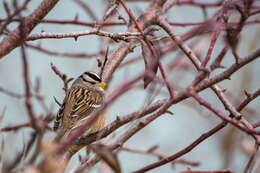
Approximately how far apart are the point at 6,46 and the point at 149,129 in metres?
5.04

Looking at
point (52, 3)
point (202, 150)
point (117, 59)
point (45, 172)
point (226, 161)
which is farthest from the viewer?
point (202, 150)

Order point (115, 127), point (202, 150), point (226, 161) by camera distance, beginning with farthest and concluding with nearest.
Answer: point (202, 150) < point (226, 161) < point (115, 127)

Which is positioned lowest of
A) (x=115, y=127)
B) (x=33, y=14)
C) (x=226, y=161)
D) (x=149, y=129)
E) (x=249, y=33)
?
(x=226, y=161)

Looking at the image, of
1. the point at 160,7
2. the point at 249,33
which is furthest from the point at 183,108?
the point at 160,7

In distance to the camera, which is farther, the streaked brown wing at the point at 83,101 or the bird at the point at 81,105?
the streaked brown wing at the point at 83,101

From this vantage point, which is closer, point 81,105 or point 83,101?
point 81,105

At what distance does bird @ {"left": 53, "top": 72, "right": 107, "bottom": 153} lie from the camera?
426 centimetres

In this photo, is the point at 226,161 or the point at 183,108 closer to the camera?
the point at 226,161

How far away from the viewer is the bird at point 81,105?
4256 millimetres

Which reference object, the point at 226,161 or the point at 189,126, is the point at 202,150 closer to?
the point at 189,126

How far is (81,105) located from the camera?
4.89 m

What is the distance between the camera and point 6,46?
2193mm

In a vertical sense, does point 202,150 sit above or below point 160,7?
below

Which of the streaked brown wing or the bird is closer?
the bird
